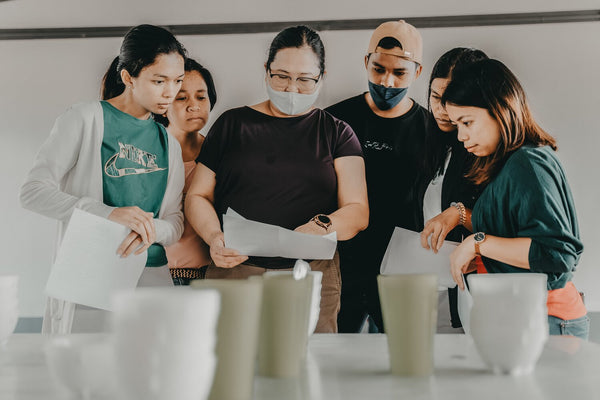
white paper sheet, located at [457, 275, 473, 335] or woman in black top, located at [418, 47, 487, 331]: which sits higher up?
woman in black top, located at [418, 47, 487, 331]

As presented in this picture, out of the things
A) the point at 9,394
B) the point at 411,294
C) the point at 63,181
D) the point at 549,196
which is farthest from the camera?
the point at 63,181

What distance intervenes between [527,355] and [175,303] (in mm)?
538

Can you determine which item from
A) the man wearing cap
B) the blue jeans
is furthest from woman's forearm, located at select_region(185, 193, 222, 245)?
the blue jeans

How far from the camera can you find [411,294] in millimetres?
882

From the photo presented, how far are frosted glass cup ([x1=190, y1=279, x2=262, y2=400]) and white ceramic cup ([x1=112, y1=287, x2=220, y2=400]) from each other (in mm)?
83

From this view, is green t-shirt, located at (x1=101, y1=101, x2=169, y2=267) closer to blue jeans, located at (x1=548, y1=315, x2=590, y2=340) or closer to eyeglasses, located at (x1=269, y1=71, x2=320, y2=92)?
eyeglasses, located at (x1=269, y1=71, x2=320, y2=92)

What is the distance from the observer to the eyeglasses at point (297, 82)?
99.0 inches

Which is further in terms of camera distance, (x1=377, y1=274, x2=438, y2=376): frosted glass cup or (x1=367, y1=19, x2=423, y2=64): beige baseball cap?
(x1=367, y1=19, x2=423, y2=64): beige baseball cap

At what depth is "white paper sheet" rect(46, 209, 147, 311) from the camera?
214cm

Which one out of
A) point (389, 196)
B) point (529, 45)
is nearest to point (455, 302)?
point (389, 196)

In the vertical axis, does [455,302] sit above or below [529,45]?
below

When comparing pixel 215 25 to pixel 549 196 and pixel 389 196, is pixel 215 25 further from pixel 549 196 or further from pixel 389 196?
pixel 549 196

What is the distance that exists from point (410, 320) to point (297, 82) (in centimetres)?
179

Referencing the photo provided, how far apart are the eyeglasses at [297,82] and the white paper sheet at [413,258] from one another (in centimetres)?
73
